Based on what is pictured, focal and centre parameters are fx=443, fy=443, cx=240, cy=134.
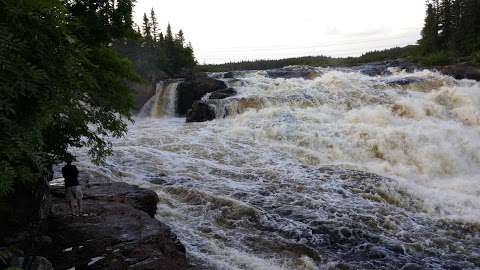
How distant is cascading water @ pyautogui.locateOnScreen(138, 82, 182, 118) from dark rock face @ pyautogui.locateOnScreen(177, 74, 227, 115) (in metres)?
0.61

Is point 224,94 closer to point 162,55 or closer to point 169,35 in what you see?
point 162,55

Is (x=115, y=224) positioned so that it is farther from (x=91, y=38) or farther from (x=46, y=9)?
(x=46, y=9)

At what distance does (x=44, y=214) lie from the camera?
28.4 feet

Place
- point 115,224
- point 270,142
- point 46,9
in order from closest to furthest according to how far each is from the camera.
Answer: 1. point 46,9
2. point 115,224
3. point 270,142

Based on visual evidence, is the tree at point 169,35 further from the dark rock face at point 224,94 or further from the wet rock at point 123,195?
the wet rock at point 123,195

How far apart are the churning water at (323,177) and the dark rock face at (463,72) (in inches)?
182

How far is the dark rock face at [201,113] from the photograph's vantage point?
25.6 m

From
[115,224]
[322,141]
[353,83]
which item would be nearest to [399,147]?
[322,141]

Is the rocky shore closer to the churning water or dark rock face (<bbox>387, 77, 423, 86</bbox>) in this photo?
the churning water

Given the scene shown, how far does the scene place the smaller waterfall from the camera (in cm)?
3403

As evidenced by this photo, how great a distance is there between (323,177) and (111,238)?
813 centimetres

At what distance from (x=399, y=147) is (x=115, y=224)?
12906 mm

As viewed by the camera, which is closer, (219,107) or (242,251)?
(242,251)

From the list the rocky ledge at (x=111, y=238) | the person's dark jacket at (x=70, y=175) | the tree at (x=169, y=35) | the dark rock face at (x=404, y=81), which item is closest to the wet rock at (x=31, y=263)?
the rocky ledge at (x=111, y=238)
